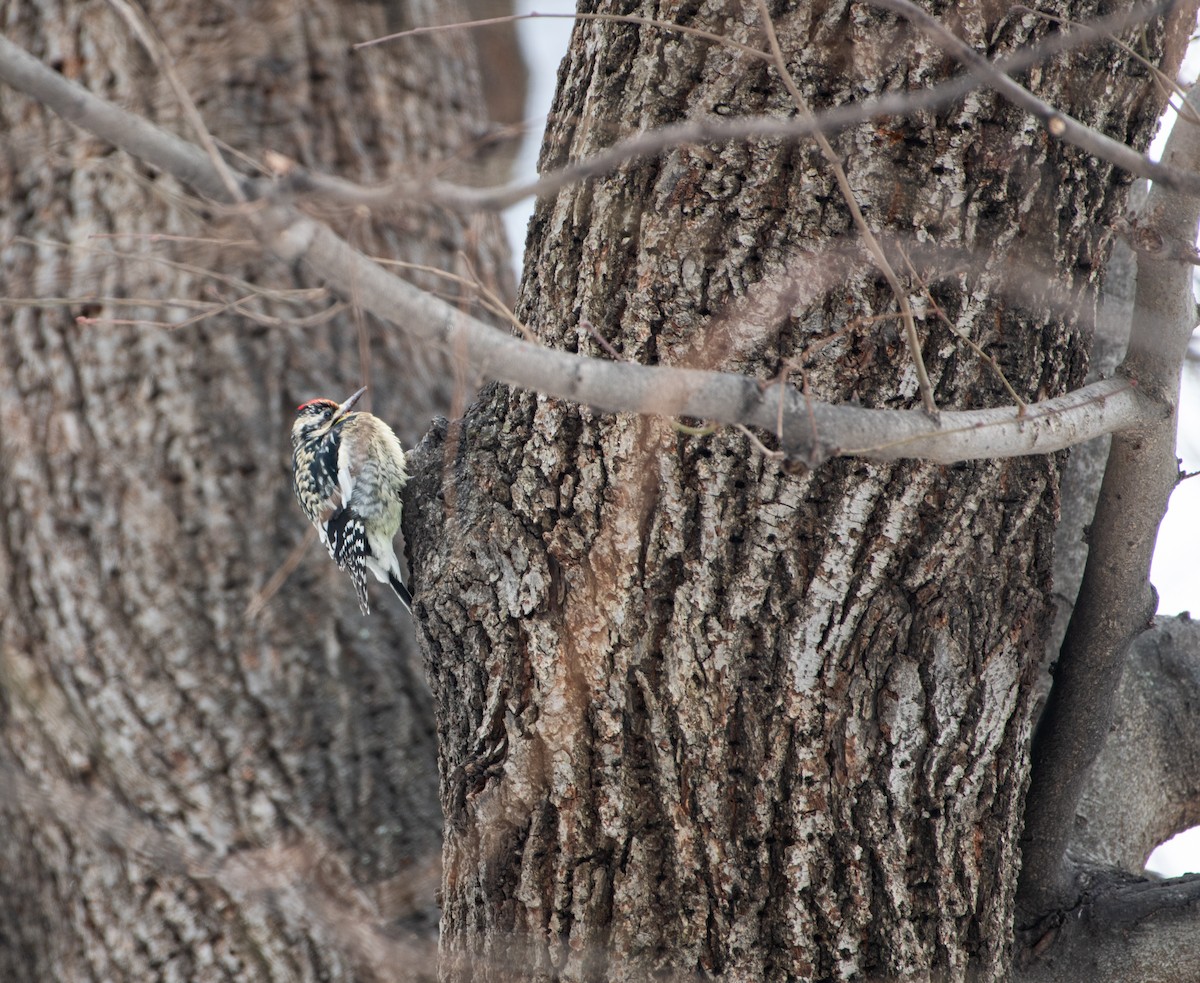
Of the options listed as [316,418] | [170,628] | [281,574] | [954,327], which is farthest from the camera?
[316,418]

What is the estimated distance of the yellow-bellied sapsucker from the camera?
143 inches

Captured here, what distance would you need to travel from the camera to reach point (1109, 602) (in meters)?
2.07

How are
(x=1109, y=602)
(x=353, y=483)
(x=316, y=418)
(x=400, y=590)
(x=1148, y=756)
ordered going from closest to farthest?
1. (x=1109, y=602)
2. (x=1148, y=756)
3. (x=400, y=590)
4. (x=316, y=418)
5. (x=353, y=483)

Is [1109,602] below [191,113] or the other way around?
below

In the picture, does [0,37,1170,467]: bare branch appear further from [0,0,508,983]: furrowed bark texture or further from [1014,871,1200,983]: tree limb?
[0,0,508,983]: furrowed bark texture

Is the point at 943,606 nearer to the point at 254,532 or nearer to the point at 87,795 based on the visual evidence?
the point at 254,532

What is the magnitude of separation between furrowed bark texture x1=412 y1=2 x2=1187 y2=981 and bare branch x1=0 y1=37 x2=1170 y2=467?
0.85 ft

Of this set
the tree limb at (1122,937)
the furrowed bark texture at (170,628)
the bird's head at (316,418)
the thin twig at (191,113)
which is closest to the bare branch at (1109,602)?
the tree limb at (1122,937)

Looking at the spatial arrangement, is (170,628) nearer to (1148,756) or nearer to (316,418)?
(316,418)

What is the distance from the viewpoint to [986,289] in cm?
180

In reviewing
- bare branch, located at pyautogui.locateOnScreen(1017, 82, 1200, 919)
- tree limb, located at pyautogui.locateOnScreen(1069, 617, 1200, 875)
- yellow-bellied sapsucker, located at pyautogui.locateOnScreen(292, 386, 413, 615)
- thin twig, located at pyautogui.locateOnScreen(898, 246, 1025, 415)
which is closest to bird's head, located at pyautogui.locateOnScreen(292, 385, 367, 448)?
yellow-bellied sapsucker, located at pyautogui.locateOnScreen(292, 386, 413, 615)

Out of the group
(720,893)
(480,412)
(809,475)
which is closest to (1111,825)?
(720,893)

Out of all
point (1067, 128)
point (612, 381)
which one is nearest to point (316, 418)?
point (612, 381)

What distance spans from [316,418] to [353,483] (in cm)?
39
